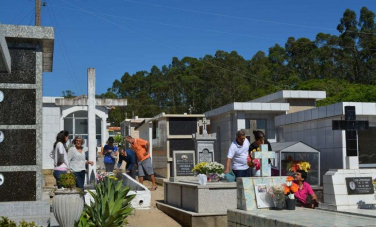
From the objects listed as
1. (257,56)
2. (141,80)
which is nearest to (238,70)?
(257,56)

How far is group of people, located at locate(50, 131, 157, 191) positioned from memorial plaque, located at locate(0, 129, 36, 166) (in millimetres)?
821

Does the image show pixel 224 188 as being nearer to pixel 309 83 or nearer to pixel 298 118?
pixel 298 118

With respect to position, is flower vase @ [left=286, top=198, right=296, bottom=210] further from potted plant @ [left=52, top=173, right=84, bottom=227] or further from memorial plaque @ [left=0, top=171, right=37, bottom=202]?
memorial plaque @ [left=0, top=171, right=37, bottom=202]

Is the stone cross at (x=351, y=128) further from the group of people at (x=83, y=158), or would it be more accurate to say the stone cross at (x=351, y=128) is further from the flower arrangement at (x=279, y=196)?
the group of people at (x=83, y=158)

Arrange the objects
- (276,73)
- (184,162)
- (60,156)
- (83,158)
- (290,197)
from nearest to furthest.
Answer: (290,197) < (60,156) < (83,158) < (184,162) < (276,73)

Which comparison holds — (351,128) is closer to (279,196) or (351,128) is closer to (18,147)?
(279,196)

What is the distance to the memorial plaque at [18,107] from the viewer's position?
841cm

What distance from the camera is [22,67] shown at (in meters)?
8.55

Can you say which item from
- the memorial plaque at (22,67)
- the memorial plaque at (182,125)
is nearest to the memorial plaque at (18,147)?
the memorial plaque at (22,67)

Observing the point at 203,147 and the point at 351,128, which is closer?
the point at 351,128

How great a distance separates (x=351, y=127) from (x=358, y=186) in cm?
223

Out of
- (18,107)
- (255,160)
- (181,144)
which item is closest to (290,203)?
(255,160)

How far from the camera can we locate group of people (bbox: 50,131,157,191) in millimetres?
9547

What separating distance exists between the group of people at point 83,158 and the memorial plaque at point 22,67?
56.3 inches
